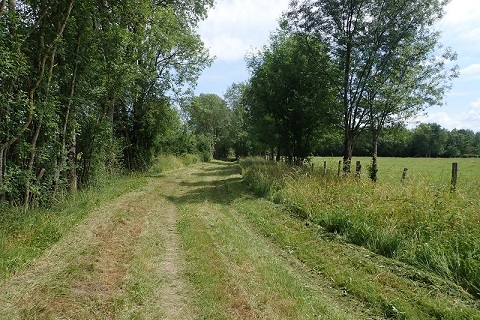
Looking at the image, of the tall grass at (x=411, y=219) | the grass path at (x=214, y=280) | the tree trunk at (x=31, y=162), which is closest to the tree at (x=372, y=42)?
the tall grass at (x=411, y=219)

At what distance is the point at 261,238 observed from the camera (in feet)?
24.1

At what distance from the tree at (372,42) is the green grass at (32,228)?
437 inches

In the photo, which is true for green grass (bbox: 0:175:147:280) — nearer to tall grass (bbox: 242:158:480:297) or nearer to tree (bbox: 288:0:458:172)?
tall grass (bbox: 242:158:480:297)

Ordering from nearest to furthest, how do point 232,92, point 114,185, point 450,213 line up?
point 450,213 → point 114,185 → point 232,92

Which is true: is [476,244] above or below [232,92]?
below

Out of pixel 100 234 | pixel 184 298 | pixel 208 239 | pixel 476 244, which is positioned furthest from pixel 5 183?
pixel 476 244

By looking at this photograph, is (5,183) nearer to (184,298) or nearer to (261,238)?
(184,298)


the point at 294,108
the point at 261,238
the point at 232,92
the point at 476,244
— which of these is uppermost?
the point at 232,92

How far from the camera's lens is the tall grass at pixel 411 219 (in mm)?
5062

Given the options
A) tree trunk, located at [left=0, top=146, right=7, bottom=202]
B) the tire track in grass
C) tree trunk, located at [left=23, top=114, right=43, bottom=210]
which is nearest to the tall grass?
the tire track in grass

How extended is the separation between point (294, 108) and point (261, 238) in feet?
37.2

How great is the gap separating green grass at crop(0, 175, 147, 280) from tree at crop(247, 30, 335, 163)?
1204cm

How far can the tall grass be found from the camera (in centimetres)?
506

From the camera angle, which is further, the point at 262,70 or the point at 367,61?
the point at 262,70
